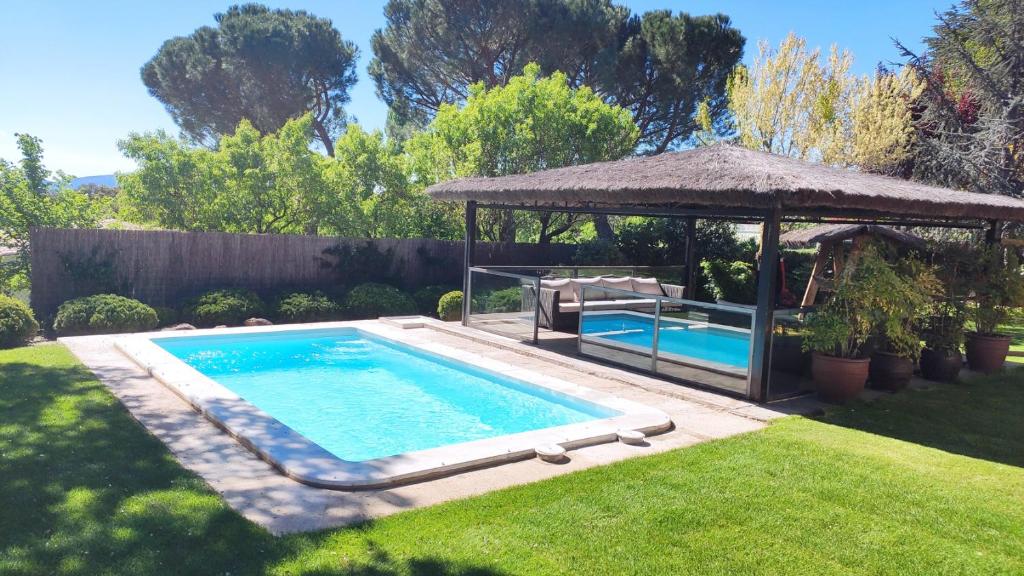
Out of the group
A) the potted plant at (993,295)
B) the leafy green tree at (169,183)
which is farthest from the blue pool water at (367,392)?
the potted plant at (993,295)

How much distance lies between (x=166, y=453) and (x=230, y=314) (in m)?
7.70

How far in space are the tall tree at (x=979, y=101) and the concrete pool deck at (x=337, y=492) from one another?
42.1 feet

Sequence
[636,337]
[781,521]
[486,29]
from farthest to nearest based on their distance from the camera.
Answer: [486,29]
[636,337]
[781,521]

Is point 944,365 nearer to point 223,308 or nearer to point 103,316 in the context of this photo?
point 223,308

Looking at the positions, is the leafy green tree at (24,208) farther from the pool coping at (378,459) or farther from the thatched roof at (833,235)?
the thatched roof at (833,235)

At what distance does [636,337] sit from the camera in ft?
29.3

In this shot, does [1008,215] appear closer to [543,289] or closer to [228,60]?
[543,289]

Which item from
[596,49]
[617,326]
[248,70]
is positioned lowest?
[617,326]

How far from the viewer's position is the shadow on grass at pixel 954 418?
619 cm

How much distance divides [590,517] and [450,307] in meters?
9.38

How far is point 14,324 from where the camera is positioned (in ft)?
31.8

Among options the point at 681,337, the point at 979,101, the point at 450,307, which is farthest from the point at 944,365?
the point at 979,101

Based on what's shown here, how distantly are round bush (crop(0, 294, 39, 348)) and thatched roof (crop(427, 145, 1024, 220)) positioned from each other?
23.2ft

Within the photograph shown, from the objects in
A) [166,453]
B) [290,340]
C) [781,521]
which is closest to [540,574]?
[781,521]
